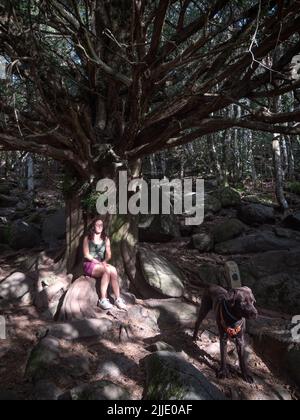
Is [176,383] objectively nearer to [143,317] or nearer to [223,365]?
[223,365]

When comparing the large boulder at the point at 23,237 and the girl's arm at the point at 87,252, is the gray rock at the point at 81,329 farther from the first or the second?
the large boulder at the point at 23,237

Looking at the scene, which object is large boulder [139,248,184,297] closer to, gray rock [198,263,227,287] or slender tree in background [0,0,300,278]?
slender tree in background [0,0,300,278]

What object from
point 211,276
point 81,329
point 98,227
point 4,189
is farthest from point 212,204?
point 4,189

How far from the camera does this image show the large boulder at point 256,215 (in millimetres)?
13695

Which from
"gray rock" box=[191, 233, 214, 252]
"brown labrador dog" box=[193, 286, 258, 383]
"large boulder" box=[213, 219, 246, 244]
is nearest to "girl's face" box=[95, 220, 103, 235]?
"brown labrador dog" box=[193, 286, 258, 383]

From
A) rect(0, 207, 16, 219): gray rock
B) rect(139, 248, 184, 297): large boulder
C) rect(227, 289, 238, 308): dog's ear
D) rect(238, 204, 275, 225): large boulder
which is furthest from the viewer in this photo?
rect(0, 207, 16, 219): gray rock

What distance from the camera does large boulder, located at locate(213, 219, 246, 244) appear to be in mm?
11500

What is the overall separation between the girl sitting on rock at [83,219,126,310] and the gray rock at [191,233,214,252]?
4418mm

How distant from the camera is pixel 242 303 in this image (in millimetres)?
4664

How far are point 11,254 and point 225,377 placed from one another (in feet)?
23.5

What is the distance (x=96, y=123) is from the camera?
7.69 meters

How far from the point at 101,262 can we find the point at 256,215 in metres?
8.67
